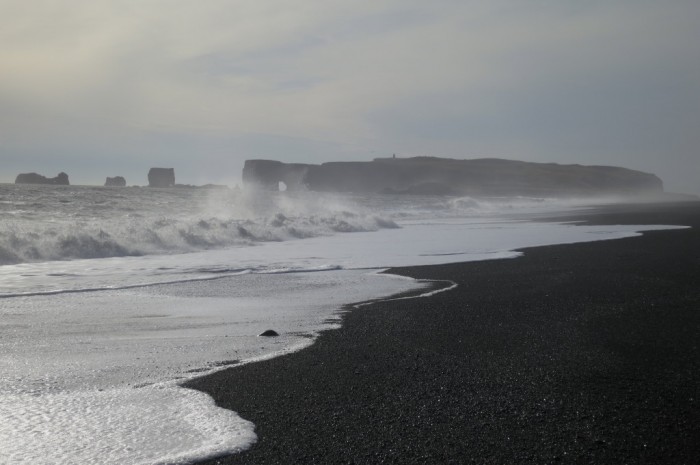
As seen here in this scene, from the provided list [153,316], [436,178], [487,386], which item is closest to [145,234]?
[153,316]

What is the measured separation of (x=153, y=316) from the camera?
7.10m

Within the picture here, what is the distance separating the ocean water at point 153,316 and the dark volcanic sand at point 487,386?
13.2 inches

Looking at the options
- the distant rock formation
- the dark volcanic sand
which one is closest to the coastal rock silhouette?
the dark volcanic sand

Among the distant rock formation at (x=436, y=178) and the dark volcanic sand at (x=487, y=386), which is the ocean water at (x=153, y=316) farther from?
the distant rock formation at (x=436, y=178)

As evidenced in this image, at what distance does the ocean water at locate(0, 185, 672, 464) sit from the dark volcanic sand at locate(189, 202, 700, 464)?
34cm

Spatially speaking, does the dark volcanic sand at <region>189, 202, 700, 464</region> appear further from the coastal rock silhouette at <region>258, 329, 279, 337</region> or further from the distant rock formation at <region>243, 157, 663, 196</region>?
the distant rock formation at <region>243, 157, 663, 196</region>

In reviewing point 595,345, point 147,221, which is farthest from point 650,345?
point 147,221

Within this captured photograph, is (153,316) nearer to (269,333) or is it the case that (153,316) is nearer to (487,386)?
(269,333)

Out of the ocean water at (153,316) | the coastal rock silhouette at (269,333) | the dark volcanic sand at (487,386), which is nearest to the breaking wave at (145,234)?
the ocean water at (153,316)

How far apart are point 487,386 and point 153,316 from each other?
412 cm

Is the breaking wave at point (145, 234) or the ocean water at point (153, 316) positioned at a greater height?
the breaking wave at point (145, 234)

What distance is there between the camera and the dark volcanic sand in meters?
3.26

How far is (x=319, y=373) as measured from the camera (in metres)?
4.69

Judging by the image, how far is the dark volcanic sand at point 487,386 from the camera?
10.7 ft
